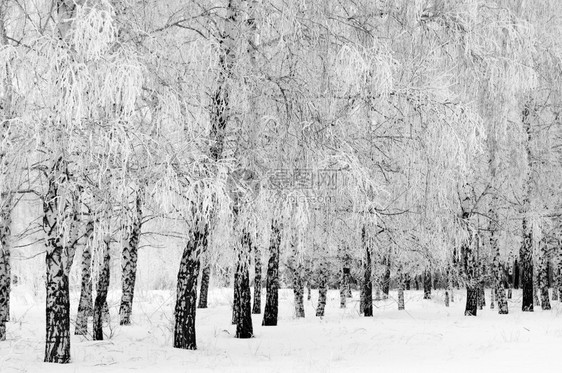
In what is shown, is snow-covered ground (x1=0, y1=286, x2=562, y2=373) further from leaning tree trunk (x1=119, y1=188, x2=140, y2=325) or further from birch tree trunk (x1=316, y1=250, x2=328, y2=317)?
birch tree trunk (x1=316, y1=250, x2=328, y2=317)

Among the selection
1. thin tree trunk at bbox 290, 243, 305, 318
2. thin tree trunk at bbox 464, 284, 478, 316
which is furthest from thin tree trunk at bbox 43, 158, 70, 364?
thin tree trunk at bbox 464, 284, 478, 316

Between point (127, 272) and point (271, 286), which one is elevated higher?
point (127, 272)

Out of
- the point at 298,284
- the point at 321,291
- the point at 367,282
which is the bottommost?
the point at 321,291

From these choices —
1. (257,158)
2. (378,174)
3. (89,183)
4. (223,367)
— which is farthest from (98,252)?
(378,174)

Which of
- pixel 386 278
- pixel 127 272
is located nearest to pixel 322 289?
pixel 127 272

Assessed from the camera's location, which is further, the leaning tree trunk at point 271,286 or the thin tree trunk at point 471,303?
the thin tree trunk at point 471,303

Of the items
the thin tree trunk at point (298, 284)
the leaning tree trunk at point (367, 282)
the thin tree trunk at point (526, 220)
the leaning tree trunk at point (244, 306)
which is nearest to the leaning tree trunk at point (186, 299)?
the leaning tree trunk at point (244, 306)

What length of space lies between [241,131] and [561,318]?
12.7 meters

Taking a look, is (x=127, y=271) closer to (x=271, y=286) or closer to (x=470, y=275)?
(x=271, y=286)

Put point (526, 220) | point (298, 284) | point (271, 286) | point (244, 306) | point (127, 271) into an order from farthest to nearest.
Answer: point (298, 284) → point (526, 220) → point (127, 271) → point (271, 286) → point (244, 306)

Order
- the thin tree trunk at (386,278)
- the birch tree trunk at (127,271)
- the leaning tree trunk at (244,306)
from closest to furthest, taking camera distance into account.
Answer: the leaning tree trunk at (244,306) < the birch tree trunk at (127,271) < the thin tree trunk at (386,278)

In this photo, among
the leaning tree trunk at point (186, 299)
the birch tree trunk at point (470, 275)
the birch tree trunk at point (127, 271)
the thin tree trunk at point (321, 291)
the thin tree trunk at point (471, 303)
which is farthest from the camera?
the thin tree trunk at point (321, 291)

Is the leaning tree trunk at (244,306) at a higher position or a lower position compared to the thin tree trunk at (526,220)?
lower

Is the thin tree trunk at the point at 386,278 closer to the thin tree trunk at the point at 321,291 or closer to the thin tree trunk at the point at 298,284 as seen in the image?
the thin tree trunk at the point at 321,291
